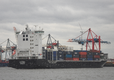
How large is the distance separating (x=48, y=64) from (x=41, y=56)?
294 cm

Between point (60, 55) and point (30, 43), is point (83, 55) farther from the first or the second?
point (30, 43)

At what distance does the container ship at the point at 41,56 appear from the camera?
58562mm

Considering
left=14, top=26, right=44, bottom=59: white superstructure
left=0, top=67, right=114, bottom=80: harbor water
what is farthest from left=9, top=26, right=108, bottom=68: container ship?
left=0, top=67, right=114, bottom=80: harbor water

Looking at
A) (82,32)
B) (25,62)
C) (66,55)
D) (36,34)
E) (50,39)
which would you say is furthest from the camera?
(82,32)

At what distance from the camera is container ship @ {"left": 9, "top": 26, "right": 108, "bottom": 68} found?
58562mm

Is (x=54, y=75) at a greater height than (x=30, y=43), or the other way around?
(x=30, y=43)

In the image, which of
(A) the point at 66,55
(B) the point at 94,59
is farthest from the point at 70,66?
(B) the point at 94,59

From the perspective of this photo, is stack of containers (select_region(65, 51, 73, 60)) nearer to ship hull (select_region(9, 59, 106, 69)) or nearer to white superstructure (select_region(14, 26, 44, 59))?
ship hull (select_region(9, 59, 106, 69))

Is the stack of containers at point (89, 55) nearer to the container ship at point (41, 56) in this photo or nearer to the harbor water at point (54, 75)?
the container ship at point (41, 56)

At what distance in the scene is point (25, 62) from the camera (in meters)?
57.8

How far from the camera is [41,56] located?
204ft

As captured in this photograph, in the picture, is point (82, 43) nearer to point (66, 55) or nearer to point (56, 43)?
point (56, 43)

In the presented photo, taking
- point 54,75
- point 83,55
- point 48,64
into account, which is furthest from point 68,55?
point 54,75

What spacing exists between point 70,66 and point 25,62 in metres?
15.4
